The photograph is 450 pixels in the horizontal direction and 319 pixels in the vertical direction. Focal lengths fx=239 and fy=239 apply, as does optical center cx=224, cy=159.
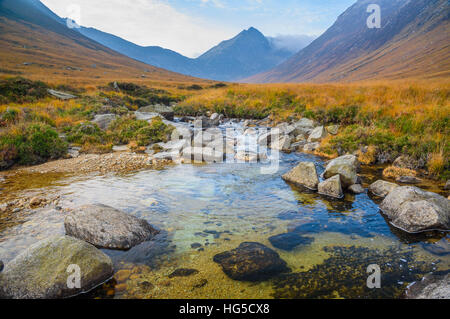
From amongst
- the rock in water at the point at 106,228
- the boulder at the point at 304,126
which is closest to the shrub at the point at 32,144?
the rock in water at the point at 106,228

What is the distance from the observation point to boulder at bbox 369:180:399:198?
23.0 ft

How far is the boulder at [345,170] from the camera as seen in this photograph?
7648 mm

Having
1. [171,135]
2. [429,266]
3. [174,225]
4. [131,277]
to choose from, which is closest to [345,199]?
[429,266]

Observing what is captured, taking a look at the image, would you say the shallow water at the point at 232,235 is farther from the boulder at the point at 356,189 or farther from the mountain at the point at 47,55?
the mountain at the point at 47,55

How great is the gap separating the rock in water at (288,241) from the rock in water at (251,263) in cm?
31

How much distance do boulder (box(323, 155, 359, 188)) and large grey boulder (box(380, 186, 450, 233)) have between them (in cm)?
165

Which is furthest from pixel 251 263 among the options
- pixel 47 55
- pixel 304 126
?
pixel 47 55

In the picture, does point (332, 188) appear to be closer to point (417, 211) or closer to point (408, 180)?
point (417, 211)

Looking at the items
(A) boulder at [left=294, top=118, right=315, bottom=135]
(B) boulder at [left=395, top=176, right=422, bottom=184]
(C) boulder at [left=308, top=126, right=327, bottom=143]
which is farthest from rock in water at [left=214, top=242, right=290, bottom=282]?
(A) boulder at [left=294, top=118, right=315, bottom=135]

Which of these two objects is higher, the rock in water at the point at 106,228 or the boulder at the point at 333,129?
the boulder at the point at 333,129

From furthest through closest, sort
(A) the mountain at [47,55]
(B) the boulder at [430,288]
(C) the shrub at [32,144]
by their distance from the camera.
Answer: (A) the mountain at [47,55] → (C) the shrub at [32,144] → (B) the boulder at [430,288]

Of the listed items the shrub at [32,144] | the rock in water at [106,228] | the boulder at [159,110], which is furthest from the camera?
the boulder at [159,110]
